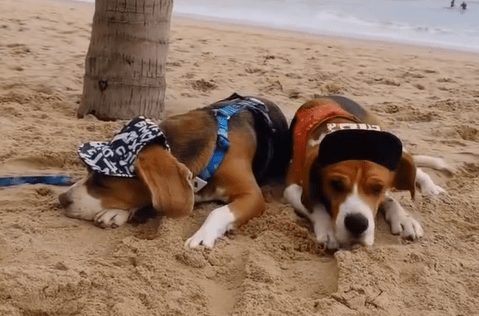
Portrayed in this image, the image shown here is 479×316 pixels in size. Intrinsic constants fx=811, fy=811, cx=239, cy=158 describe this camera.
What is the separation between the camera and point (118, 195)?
417cm

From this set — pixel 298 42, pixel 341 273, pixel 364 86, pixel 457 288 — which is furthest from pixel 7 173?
pixel 298 42

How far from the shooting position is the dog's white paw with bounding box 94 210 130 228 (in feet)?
13.4

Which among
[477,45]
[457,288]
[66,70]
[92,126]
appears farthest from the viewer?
[477,45]

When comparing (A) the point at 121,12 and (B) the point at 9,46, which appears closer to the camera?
(A) the point at 121,12

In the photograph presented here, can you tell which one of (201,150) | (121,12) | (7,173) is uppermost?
(121,12)

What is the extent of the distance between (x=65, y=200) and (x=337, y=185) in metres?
1.40

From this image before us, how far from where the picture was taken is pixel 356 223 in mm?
3873

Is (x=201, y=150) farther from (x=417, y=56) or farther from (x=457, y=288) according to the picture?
(x=417, y=56)

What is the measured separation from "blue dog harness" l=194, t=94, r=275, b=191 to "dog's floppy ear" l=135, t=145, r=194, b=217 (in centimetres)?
31

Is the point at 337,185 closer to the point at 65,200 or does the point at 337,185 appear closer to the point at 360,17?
the point at 65,200

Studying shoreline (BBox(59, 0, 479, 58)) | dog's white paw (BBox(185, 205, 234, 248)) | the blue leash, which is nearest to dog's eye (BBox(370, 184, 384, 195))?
dog's white paw (BBox(185, 205, 234, 248))

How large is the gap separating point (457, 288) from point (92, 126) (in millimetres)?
3139

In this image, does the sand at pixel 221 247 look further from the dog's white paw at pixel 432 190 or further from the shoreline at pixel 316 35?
the shoreline at pixel 316 35

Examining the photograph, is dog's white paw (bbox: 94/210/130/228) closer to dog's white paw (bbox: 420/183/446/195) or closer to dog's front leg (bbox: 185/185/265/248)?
dog's front leg (bbox: 185/185/265/248)
